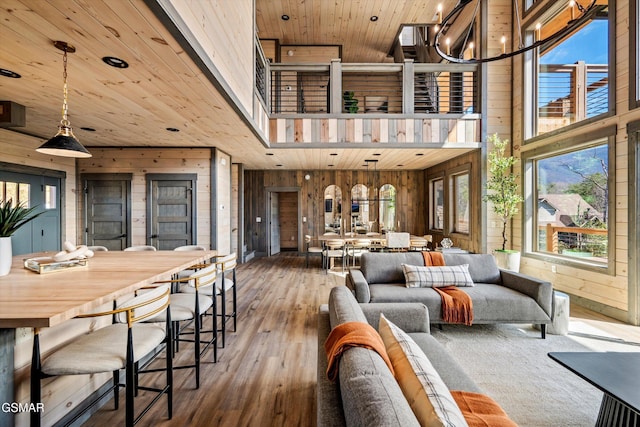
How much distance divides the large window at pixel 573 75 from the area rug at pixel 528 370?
10.5 ft

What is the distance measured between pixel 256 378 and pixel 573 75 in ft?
20.3

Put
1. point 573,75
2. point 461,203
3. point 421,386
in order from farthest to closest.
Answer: point 461,203 < point 573,75 < point 421,386

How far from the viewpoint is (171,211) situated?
534cm

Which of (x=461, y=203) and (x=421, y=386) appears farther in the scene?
(x=461, y=203)

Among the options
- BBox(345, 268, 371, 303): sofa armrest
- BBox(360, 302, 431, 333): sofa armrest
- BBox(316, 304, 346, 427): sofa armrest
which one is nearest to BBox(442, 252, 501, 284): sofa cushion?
BBox(345, 268, 371, 303): sofa armrest

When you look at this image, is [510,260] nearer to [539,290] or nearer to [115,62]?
[539,290]

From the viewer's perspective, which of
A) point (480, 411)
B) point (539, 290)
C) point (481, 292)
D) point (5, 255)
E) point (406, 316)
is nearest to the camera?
point (480, 411)

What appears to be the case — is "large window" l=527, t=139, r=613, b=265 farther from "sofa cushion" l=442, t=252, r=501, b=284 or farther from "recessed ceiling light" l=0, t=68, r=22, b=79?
"recessed ceiling light" l=0, t=68, r=22, b=79

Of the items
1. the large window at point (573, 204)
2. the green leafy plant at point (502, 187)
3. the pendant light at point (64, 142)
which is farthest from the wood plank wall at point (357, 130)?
the pendant light at point (64, 142)

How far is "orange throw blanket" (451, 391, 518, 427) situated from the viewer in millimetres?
1121

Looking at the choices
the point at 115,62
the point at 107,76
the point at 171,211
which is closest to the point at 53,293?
the point at 115,62

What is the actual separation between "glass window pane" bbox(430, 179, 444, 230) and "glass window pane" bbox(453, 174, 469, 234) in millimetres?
752

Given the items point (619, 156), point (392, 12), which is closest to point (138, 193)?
point (392, 12)

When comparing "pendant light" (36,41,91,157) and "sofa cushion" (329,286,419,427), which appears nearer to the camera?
"sofa cushion" (329,286,419,427)
